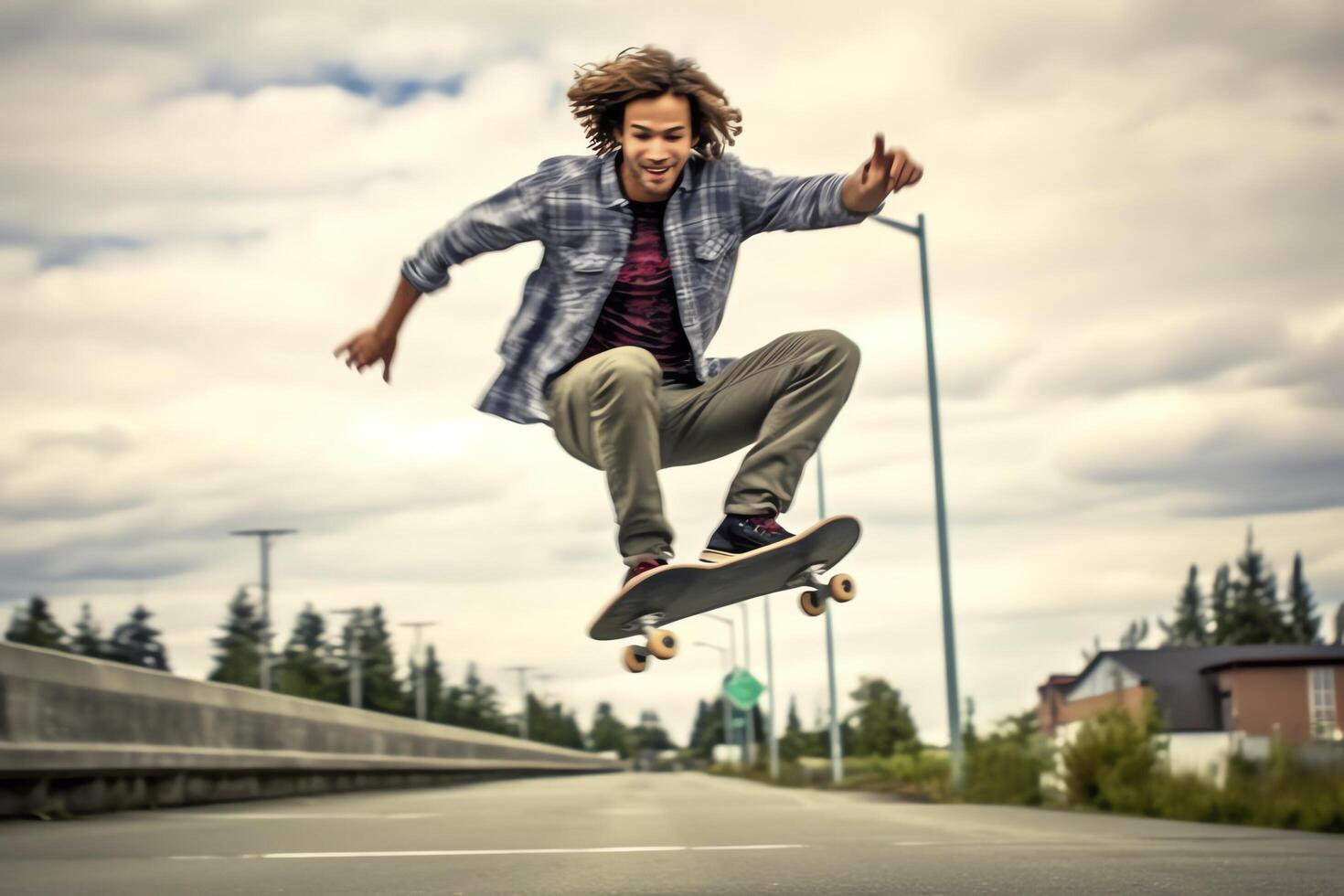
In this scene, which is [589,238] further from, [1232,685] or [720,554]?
[1232,685]

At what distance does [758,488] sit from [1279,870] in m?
5.16

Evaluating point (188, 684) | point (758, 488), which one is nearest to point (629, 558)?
point (758, 488)

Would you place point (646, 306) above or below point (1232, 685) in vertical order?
above

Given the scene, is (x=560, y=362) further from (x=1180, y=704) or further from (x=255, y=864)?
(x=1180, y=704)

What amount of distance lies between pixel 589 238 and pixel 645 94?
43 centimetres

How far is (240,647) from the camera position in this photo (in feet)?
475

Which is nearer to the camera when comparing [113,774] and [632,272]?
[632,272]

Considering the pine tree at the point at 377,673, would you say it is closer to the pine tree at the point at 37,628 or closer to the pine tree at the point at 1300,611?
the pine tree at the point at 37,628

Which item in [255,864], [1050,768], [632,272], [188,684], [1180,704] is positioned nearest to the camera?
[632,272]

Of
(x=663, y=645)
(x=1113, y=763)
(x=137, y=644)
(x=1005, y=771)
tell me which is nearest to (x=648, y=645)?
(x=663, y=645)

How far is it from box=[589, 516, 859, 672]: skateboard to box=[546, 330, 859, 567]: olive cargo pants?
0.44 ft

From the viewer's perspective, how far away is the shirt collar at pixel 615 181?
463 cm

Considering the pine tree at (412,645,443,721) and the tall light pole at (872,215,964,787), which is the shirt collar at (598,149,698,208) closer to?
the tall light pole at (872,215,964,787)

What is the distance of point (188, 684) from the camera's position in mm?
20531
